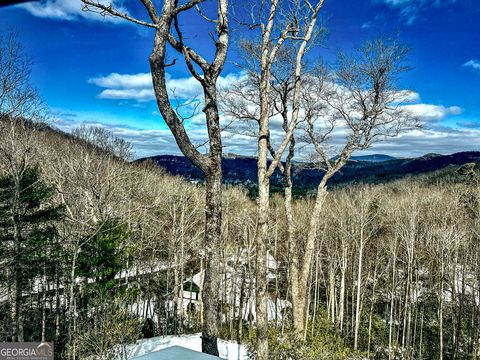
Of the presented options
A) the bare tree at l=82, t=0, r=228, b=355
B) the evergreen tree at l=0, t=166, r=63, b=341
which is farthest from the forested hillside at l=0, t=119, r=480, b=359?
the bare tree at l=82, t=0, r=228, b=355

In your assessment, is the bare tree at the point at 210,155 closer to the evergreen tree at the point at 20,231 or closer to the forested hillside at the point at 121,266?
the forested hillside at the point at 121,266

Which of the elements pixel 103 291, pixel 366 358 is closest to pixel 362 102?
pixel 366 358

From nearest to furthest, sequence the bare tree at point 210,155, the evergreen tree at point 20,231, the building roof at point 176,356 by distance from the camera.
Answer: the building roof at point 176,356 → the bare tree at point 210,155 → the evergreen tree at point 20,231

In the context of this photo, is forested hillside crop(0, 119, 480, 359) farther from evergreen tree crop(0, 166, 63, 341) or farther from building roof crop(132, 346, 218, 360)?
building roof crop(132, 346, 218, 360)

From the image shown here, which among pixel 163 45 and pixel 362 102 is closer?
pixel 163 45

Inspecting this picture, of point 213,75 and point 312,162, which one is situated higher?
point 213,75

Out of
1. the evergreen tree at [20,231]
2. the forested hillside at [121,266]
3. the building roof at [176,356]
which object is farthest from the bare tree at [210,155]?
the evergreen tree at [20,231]

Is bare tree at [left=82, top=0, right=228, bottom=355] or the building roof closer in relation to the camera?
the building roof

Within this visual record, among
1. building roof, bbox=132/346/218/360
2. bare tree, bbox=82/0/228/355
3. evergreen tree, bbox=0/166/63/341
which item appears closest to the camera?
building roof, bbox=132/346/218/360

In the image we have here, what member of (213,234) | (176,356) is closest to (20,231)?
(213,234)

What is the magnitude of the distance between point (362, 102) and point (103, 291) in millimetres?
12948

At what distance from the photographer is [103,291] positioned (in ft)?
47.7

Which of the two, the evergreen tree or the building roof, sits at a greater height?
the building roof

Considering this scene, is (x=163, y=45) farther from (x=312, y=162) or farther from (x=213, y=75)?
(x=312, y=162)
